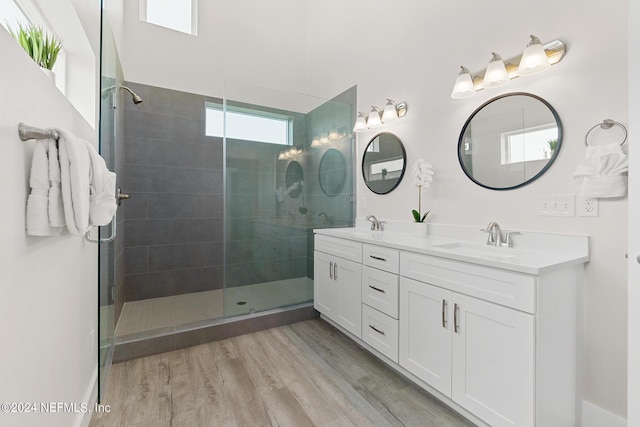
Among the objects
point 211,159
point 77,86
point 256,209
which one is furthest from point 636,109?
point 211,159

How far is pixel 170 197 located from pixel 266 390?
7.81ft

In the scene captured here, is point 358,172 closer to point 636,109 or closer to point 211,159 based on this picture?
point 211,159

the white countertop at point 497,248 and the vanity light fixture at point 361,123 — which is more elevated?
the vanity light fixture at point 361,123

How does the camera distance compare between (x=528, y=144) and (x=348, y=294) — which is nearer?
(x=528, y=144)

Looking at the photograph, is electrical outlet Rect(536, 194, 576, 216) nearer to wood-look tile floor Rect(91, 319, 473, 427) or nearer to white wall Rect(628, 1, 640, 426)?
white wall Rect(628, 1, 640, 426)

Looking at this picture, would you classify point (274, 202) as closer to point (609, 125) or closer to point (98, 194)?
point (98, 194)

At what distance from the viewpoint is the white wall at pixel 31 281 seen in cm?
74

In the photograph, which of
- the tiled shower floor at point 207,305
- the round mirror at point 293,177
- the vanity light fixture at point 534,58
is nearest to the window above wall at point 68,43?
the round mirror at point 293,177

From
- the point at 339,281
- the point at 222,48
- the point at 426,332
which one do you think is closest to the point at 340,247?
the point at 339,281

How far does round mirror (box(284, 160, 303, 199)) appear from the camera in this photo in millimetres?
2824

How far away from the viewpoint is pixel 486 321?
52.8 inches

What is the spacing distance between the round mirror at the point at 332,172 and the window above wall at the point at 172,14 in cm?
216

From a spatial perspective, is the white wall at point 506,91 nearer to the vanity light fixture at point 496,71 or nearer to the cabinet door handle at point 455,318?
the vanity light fixture at point 496,71

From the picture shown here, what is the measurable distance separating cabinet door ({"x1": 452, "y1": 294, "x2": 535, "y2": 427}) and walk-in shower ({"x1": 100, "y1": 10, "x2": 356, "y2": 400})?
1.63 metres
